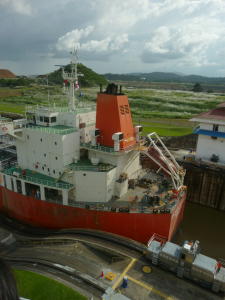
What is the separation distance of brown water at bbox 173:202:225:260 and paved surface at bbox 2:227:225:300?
656 centimetres

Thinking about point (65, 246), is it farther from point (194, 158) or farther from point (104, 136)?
point (194, 158)

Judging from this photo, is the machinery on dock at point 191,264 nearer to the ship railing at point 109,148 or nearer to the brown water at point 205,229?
the brown water at point 205,229

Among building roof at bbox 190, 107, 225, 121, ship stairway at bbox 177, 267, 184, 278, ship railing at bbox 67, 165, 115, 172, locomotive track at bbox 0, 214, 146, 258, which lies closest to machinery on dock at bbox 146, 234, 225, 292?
ship stairway at bbox 177, 267, 184, 278

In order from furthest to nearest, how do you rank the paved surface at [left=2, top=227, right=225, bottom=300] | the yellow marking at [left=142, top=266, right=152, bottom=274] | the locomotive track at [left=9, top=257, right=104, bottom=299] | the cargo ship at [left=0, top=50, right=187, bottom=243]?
the cargo ship at [left=0, top=50, right=187, bottom=243] < the yellow marking at [left=142, top=266, right=152, bottom=274] < the locomotive track at [left=9, top=257, right=104, bottom=299] < the paved surface at [left=2, top=227, right=225, bottom=300]

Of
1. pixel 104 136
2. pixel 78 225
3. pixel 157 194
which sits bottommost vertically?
pixel 78 225

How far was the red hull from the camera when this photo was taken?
1585cm

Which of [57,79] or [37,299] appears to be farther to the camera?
[57,79]

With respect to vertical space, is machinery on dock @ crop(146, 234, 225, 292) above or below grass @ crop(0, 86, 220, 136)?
below

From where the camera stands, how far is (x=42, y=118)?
19109 millimetres

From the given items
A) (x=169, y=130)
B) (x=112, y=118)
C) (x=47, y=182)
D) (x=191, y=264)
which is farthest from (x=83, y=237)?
(x=169, y=130)

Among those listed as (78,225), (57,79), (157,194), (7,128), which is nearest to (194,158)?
(157,194)

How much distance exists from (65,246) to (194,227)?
11800mm

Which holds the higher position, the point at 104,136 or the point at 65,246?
the point at 104,136

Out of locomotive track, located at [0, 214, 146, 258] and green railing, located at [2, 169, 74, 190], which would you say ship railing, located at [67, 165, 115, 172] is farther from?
locomotive track, located at [0, 214, 146, 258]
